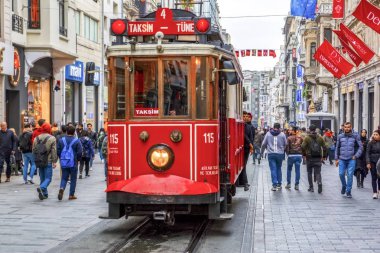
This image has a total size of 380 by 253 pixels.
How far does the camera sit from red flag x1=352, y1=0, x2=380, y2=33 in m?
18.8

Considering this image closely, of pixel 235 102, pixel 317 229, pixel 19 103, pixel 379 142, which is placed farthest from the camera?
pixel 19 103

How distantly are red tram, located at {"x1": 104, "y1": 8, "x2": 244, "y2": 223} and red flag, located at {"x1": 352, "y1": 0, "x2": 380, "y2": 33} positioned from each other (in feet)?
30.7

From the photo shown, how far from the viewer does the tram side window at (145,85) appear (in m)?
10.7

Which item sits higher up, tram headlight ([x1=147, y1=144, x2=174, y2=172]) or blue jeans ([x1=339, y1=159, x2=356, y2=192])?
tram headlight ([x1=147, y1=144, x2=174, y2=172])

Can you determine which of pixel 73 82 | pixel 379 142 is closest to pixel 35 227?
pixel 379 142

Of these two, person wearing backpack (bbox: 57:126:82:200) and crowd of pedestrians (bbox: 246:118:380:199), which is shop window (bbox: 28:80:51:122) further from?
person wearing backpack (bbox: 57:126:82:200)

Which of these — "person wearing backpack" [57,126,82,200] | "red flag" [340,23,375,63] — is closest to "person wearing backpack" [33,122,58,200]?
"person wearing backpack" [57,126,82,200]

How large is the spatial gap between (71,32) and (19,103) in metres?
5.58

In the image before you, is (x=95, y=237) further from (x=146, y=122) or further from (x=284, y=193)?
(x=284, y=193)

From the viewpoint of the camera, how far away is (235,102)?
13.4m

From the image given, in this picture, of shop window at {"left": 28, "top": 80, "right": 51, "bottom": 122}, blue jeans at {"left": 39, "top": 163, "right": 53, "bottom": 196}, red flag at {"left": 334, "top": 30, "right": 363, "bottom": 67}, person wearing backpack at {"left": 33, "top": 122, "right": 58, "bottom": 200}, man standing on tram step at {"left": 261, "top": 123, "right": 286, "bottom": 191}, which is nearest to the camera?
person wearing backpack at {"left": 33, "top": 122, "right": 58, "bottom": 200}

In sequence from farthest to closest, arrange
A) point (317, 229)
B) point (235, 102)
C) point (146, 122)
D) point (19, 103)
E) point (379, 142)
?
point (19, 103) < point (379, 142) < point (235, 102) < point (317, 229) < point (146, 122)

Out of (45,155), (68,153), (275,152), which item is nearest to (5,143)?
(45,155)

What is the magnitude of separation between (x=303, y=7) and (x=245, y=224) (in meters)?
22.9
